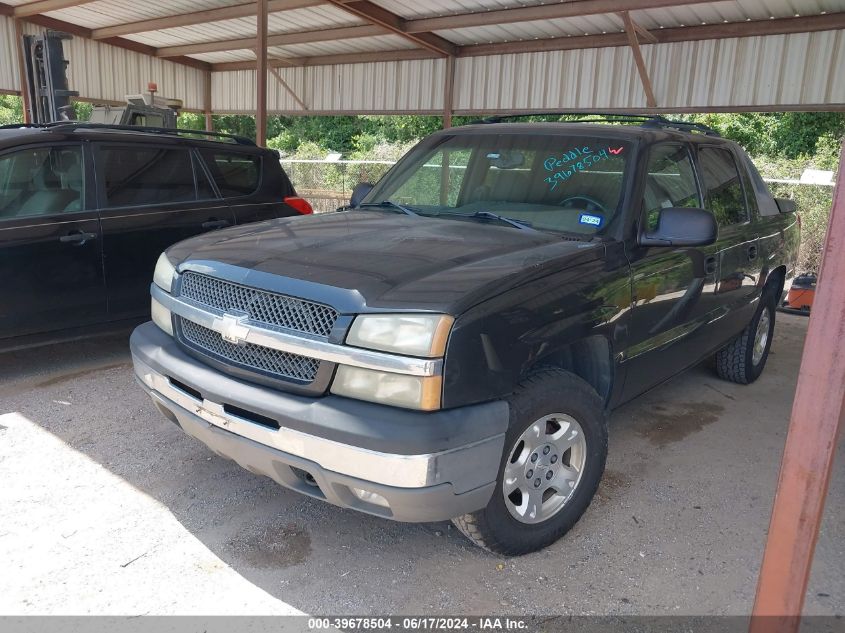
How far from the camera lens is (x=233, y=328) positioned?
2705 mm

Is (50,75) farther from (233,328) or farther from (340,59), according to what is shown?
(233,328)

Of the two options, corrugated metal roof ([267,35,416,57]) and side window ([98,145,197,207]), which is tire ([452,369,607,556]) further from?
corrugated metal roof ([267,35,416,57])

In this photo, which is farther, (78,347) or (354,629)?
(78,347)

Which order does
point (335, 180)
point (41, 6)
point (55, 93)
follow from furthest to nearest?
point (335, 180), point (41, 6), point (55, 93)

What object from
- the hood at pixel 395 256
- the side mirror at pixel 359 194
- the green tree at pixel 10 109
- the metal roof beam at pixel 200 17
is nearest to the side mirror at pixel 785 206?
the hood at pixel 395 256

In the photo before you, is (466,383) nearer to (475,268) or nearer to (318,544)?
(475,268)

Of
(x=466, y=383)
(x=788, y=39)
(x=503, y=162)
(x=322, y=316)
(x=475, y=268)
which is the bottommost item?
(x=466, y=383)

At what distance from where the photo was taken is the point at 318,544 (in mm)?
3051

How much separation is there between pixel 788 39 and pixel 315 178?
10.8 m

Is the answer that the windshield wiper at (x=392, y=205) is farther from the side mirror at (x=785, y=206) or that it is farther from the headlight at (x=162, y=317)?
the side mirror at (x=785, y=206)

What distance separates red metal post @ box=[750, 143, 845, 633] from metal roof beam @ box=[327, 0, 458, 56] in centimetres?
973

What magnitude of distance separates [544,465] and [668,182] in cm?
180

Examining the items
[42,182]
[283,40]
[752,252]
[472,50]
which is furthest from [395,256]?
[283,40]

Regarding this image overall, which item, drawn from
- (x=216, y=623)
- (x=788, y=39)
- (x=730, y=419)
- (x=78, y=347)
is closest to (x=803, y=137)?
(x=788, y=39)
